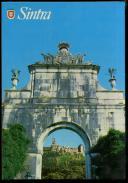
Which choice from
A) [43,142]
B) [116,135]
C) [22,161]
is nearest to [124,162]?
[116,135]

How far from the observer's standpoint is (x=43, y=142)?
1741 centimetres

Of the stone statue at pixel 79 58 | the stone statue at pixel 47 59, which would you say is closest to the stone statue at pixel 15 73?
the stone statue at pixel 47 59

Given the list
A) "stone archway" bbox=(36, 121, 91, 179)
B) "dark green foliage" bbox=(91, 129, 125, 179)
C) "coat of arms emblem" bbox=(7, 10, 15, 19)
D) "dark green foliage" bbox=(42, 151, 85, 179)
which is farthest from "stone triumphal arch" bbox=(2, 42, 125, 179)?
"dark green foliage" bbox=(42, 151, 85, 179)

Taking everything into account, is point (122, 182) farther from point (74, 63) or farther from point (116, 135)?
point (74, 63)

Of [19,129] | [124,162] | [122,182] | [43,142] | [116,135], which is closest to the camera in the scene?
[122,182]

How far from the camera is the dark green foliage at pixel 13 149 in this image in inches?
535

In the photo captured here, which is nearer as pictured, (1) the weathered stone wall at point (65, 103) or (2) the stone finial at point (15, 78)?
(2) the stone finial at point (15, 78)

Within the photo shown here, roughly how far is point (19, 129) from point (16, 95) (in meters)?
2.20

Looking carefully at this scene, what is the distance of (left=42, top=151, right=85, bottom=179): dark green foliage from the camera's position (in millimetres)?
26844

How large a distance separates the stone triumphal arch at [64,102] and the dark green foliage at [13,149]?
100 cm

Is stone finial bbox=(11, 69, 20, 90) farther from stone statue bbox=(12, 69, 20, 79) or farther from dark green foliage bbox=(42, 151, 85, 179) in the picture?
dark green foliage bbox=(42, 151, 85, 179)

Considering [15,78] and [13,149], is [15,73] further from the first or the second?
[13,149]

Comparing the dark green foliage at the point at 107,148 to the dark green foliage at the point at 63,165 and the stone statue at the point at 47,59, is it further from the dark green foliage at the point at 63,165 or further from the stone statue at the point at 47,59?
the dark green foliage at the point at 63,165

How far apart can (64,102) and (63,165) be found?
1168 centimetres
